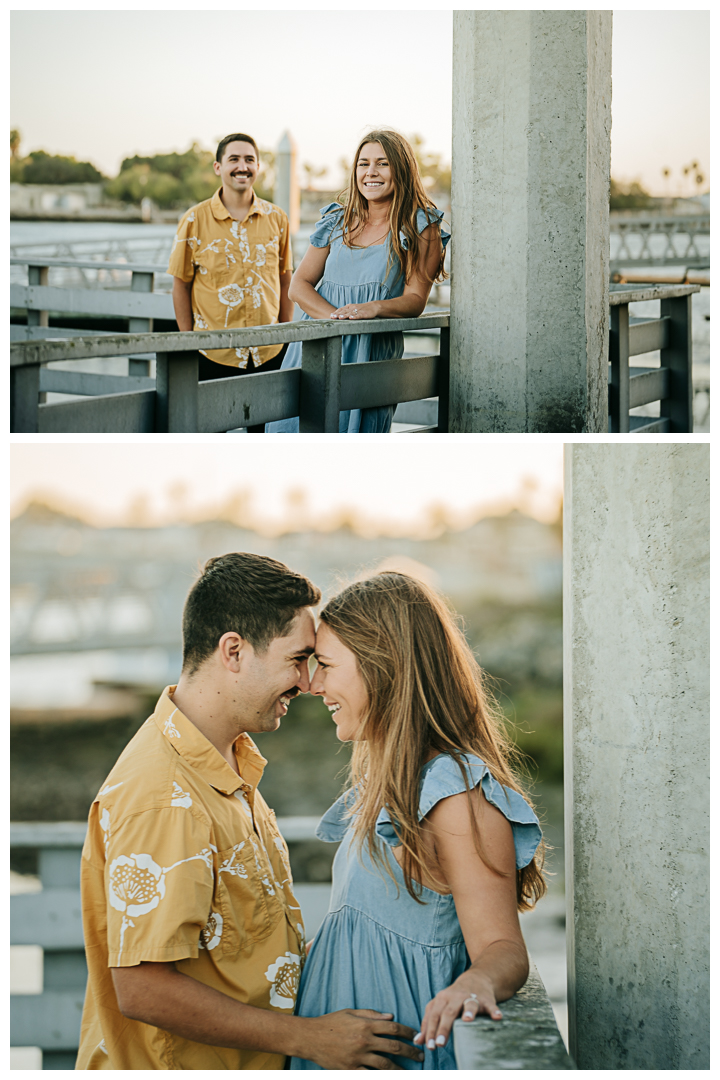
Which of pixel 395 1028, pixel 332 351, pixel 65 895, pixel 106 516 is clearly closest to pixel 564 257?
pixel 332 351

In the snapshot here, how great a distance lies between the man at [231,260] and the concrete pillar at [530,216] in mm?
852

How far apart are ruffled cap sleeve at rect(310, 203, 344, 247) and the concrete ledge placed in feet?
9.45

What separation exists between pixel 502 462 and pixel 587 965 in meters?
22.0

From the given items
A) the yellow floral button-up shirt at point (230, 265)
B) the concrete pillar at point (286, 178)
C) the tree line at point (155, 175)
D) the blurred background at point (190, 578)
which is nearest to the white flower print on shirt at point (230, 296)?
the yellow floral button-up shirt at point (230, 265)

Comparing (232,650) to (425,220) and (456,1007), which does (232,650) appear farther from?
(425,220)

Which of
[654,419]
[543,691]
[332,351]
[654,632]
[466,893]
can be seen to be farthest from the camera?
[543,691]

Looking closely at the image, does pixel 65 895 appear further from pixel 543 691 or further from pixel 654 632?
pixel 543 691

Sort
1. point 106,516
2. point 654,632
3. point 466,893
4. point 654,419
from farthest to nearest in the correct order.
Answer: point 106,516 → point 654,419 → point 654,632 → point 466,893

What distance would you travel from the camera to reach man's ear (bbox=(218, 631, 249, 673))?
2199mm

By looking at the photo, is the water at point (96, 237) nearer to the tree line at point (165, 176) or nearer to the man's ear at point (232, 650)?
the tree line at point (165, 176)

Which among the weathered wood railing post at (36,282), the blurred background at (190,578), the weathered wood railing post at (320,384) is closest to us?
the weathered wood railing post at (320,384)

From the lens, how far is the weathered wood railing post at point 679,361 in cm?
581

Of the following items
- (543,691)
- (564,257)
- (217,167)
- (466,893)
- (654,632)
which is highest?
(217,167)

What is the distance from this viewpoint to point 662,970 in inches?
88.7
